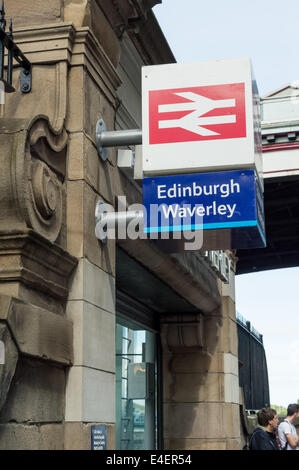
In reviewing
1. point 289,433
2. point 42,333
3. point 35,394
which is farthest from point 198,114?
point 289,433

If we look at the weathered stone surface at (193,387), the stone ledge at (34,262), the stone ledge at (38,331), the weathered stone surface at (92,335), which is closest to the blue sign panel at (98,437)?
the weathered stone surface at (92,335)

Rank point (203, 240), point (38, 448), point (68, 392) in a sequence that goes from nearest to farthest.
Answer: point (38, 448), point (68, 392), point (203, 240)

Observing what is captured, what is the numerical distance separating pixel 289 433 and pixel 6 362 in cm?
493

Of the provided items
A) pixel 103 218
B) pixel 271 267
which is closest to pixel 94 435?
pixel 103 218

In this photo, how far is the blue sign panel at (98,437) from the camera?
7230 millimetres

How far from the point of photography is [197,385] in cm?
1476

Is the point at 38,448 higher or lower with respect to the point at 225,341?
lower

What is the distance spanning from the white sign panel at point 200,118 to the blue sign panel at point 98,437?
259 cm

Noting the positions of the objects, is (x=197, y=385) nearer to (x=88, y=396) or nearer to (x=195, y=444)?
(x=195, y=444)

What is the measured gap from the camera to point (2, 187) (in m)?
6.49

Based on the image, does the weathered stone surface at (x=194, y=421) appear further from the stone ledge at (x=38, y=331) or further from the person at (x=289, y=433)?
the stone ledge at (x=38, y=331)

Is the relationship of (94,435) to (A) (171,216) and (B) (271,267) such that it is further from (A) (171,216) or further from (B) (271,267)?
(B) (271,267)

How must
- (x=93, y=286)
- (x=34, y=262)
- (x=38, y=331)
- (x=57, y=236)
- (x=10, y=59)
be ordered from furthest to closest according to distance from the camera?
(x=93, y=286)
(x=10, y=59)
(x=57, y=236)
(x=34, y=262)
(x=38, y=331)

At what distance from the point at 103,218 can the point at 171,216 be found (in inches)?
34.8
